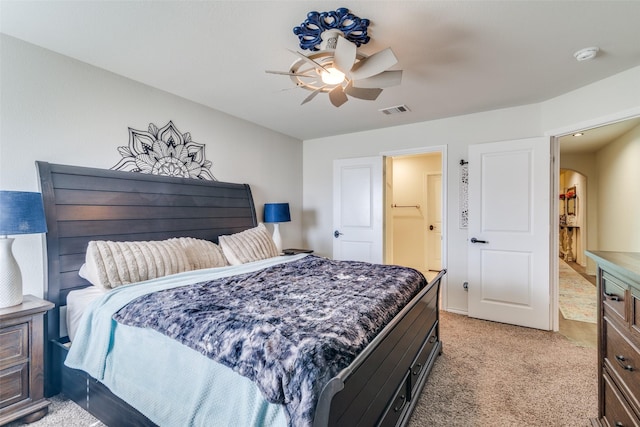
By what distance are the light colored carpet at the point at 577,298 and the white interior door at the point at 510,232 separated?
0.92 metres

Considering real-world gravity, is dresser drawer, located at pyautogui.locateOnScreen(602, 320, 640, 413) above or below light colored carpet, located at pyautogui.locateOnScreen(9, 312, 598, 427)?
above

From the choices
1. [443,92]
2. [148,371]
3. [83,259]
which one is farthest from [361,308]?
[443,92]

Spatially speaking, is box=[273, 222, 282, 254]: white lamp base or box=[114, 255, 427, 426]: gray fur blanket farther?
box=[273, 222, 282, 254]: white lamp base

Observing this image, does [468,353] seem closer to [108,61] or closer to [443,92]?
[443,92]

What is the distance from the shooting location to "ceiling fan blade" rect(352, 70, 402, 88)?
6.69ft

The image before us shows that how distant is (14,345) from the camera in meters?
1.78

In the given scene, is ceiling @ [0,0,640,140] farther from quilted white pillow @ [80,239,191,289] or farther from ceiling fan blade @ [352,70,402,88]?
quilted white pillow @ [80,239,191,289]

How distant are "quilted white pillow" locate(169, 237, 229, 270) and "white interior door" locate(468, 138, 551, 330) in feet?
9.51

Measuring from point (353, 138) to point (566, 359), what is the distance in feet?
11.6

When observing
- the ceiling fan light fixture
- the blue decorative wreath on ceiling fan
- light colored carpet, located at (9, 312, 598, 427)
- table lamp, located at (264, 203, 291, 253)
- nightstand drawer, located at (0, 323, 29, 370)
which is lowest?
light colored carpet, located at (9, 312, 598, 427)

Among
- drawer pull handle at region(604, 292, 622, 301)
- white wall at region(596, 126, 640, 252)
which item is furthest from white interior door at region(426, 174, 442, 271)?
drawer pull handle at region(604, 292, 622, 301)

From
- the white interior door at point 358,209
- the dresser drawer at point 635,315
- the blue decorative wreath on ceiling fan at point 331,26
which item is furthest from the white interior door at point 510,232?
the blue decorative wreath on ceiling fan at point 331,26

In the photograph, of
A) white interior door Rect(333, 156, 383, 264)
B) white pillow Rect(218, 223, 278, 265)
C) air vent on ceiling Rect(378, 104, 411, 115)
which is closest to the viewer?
white pillow Rect(218, 223, 278, 265)

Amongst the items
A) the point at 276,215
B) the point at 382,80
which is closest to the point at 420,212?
the point at 276,215
